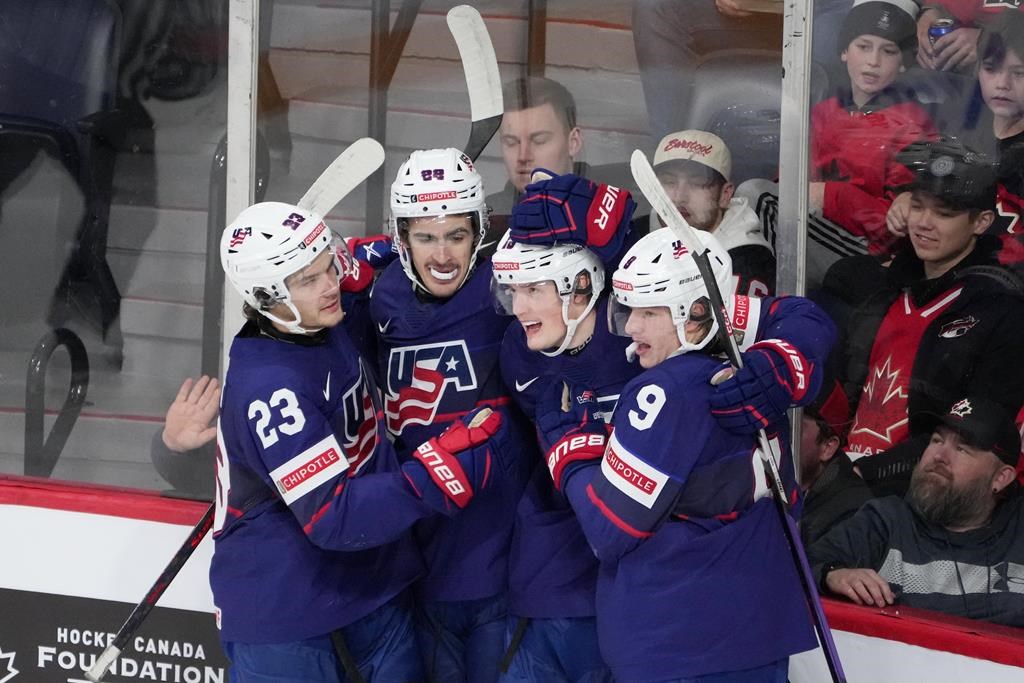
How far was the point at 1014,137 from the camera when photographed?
251 cm

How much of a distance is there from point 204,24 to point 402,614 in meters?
1.51

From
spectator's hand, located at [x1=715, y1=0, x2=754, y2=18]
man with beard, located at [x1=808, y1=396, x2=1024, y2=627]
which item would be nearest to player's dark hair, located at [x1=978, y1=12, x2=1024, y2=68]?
spectator's hand, located at [x1=715, y1=0, x2=754, y2=18]

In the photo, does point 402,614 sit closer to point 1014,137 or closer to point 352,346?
point 352,346

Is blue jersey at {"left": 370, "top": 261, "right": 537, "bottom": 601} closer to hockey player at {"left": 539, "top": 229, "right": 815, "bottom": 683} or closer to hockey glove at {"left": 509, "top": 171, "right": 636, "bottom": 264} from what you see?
hockey glove at {"left": 509, "top": 171, "right": 636, "bottom": 264}

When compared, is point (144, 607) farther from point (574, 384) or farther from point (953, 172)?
point (953, 172)

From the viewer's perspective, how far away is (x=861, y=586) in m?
2.65

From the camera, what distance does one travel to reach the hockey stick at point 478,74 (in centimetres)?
286

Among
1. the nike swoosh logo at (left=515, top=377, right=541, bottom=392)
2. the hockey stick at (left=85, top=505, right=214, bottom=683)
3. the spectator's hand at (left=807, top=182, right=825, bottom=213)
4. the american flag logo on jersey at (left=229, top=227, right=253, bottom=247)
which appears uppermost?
the spectator's hand at (left=807, top=182, right=825, bottom=213)

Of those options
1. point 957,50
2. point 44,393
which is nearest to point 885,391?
point 957,50

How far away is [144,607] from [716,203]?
142 centimetres

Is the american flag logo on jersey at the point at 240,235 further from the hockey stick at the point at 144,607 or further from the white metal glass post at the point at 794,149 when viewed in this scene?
the white metal glass post at the point at 794,149

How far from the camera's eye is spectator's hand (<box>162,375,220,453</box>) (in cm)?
307

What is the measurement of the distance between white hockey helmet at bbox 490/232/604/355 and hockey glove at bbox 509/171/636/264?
2 cm

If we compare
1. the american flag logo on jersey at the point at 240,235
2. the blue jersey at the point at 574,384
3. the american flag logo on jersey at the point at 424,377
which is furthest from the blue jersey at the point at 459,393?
the american flag logo on jersey at the point at 240,235
